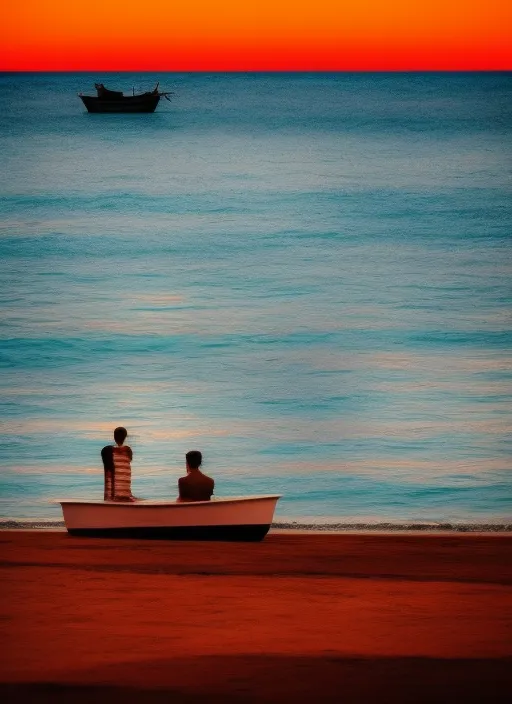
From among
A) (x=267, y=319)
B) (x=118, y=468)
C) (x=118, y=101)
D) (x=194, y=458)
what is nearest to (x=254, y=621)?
(x=194, y=458)

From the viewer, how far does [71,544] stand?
10344mm

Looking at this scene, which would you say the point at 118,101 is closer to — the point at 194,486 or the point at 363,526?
the point at 363,526

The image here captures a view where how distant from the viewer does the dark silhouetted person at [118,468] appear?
10.2 metres

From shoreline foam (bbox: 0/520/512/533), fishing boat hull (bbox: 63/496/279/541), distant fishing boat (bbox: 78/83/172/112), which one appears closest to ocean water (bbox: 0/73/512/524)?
shoreline foam (bbox: 0/520/512/533)

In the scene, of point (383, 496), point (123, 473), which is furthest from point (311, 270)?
point (123, 473)

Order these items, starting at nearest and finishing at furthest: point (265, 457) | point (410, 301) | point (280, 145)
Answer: point (265, 457), point (410, 301), point (280, 145)

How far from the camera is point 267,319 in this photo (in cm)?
3167

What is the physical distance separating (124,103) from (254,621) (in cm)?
9782

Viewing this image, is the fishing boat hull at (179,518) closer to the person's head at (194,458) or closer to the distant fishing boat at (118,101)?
the person's head at (194,458)

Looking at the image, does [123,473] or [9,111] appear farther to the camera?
[9,111]

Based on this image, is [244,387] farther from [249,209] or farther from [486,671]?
[249,209]

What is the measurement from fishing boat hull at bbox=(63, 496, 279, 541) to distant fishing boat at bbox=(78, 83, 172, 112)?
91.2 m

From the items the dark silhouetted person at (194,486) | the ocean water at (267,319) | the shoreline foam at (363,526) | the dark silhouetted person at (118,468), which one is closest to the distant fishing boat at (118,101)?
the ocean water at (267,319)

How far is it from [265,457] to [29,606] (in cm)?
903
